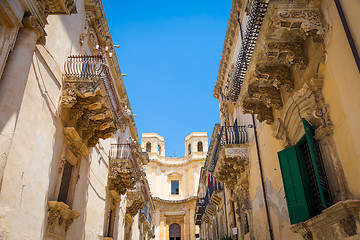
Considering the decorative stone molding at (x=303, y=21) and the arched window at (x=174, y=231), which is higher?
the arched window at (x=174, y=231)

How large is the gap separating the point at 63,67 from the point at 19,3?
306 centimetres

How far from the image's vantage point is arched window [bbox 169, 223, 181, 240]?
36416mm

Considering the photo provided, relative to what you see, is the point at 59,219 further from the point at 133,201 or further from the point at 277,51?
the point at 133,201

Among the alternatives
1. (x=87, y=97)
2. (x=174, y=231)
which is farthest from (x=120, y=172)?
(x=174, y=231)

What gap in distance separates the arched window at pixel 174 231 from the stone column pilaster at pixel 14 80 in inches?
1342

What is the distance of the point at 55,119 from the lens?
770 centimetres

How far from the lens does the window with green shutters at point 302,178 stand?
555cm

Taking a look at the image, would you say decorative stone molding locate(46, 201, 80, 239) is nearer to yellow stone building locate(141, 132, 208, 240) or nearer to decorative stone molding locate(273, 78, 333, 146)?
decorative stone molding locate(273, 78, 333, 146)

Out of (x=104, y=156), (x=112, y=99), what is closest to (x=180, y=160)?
(x=104, y=156)

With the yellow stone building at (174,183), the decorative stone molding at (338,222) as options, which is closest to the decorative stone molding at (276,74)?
the decorative stone molding at (338,222)

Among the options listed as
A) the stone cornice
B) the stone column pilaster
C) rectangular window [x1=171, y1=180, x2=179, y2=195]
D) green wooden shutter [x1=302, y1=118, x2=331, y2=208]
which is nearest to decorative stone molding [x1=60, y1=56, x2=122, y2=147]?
the stone column pilaster

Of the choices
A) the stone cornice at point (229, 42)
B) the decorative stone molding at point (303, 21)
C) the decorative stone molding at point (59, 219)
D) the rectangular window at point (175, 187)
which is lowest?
the decorative stone molding at point (59, 219)

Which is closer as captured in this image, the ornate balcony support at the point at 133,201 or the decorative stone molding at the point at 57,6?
the decorative stone molding at the point at 57,6

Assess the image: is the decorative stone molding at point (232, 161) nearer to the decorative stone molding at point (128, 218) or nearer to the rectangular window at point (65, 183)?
the rectangular window at point (65, 183)
